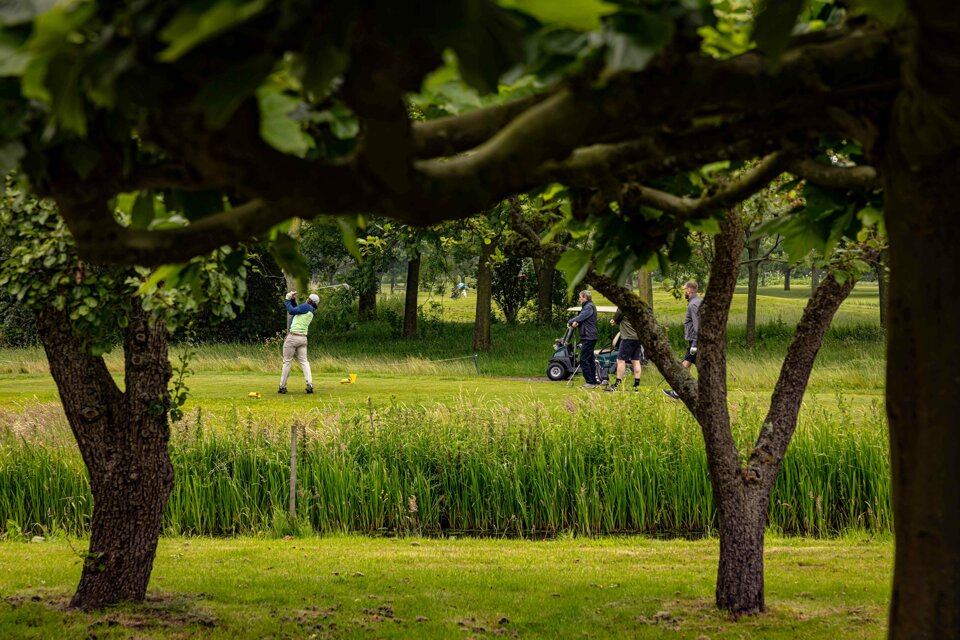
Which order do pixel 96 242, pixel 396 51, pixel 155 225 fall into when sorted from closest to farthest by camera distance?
pixel 396 51
pixel 96 242
pixel 155 225

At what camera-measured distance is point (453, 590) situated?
6805 millimetres

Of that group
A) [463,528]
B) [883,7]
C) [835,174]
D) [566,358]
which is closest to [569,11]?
[883,7]

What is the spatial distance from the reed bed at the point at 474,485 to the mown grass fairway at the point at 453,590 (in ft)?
1.38

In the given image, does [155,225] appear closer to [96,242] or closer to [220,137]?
[96,242]

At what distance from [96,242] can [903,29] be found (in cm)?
168

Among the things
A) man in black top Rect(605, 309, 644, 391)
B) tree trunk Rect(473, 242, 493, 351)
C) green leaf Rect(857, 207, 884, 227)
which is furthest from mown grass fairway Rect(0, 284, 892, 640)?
tree trunk Rect(473, 242, 493, 351)

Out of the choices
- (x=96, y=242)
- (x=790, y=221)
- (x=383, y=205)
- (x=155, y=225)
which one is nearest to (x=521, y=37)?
(x=383, y=205)

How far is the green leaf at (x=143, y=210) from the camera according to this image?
2.20m

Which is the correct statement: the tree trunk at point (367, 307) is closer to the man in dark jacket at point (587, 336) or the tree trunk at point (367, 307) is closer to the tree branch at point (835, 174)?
the man in dark jacket at point (587, 336)

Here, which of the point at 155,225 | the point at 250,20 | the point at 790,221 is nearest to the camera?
the point at 250,20

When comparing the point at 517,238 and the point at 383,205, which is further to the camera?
the point at 517,238

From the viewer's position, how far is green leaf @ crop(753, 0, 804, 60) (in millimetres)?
1513

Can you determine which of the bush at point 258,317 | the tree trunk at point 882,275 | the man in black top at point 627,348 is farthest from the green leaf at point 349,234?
the bush at point 258,317

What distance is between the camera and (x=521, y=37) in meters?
1.34
